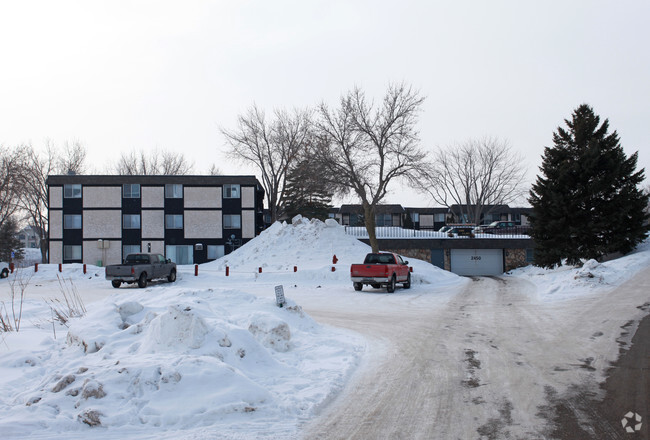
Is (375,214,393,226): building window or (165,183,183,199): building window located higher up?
(165,183,183,199): building window

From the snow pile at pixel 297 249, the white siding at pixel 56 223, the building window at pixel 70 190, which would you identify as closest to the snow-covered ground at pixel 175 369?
the snow pile at pixel 297 249

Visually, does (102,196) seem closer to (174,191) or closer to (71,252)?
(71,252)

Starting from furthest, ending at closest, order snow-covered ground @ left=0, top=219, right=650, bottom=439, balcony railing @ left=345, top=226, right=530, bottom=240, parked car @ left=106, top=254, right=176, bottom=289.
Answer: balcony railing @ left=345, top=226, right=530, bottom=240, parked car @ left=106, top=254, right=176, bottom=289, snow-covered ground @ left=0, top=219, right=650, bottom=439

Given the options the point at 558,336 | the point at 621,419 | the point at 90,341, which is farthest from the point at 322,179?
the point at 621,419

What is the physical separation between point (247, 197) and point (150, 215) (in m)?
9.55

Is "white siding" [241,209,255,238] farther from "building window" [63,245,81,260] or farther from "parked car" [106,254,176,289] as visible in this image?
"parked car" [106,254,176,289]

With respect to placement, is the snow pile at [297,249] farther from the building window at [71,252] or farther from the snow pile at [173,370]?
the snow pile at [173,370]

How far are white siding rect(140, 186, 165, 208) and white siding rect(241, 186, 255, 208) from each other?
7.75m

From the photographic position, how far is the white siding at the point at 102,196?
161 ft

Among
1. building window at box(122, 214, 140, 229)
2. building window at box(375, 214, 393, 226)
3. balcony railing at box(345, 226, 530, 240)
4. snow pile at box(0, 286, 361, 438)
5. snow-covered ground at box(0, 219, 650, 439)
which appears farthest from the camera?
building window at box(375, 214, 393, 226)

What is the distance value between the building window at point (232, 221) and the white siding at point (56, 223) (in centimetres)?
1543

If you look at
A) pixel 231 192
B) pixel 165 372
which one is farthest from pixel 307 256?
pixel 165 372

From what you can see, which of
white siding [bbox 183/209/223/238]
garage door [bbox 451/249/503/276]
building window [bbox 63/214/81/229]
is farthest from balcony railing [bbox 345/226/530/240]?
building window [bbox 63/214/81/229]

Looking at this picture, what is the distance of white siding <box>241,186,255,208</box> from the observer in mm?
49844
